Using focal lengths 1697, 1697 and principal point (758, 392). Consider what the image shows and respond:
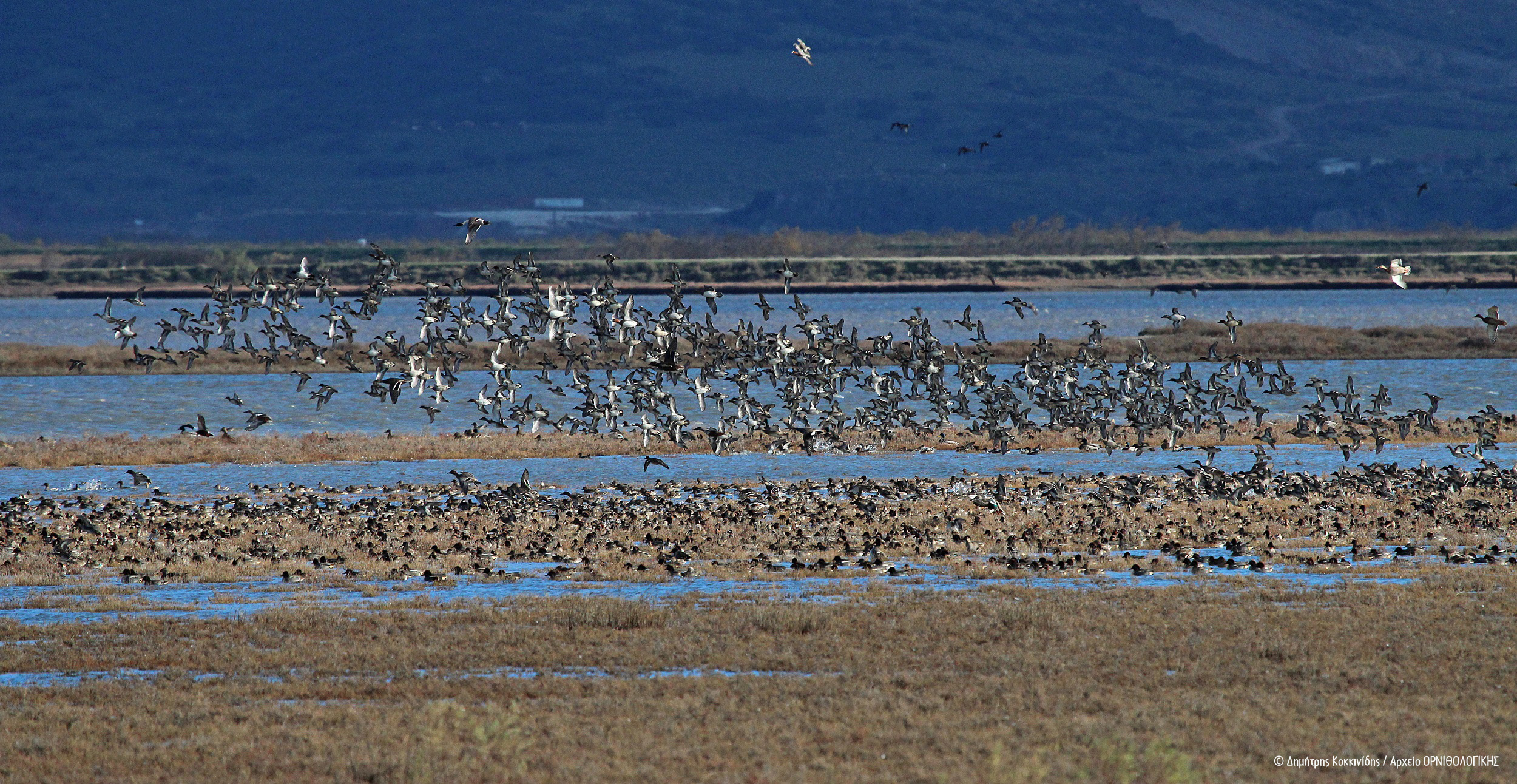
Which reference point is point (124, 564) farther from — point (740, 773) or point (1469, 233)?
point (1469, 233)

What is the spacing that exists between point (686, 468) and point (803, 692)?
21634mm

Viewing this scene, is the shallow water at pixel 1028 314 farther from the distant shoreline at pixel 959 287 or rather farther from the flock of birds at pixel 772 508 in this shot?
the flock of birds at pixel 772 508

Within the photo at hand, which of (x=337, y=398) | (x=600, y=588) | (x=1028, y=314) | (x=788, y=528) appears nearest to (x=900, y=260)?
(x=1028, y=314)

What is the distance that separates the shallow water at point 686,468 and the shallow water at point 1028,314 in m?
43.5

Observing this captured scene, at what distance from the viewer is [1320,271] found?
142 meters

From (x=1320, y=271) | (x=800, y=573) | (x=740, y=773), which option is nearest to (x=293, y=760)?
(x=740, y=773)

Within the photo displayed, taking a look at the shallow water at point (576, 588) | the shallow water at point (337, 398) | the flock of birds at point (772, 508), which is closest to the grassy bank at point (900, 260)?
the shallow water at point (337, 398)

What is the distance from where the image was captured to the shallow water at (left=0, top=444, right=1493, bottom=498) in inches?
1308

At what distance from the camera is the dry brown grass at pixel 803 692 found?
12.3 meters

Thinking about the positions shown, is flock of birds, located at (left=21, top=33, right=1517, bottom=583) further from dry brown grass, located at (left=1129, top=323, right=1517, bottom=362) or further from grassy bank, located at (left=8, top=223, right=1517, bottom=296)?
grassy bank, located at (left=8, top=223, right=1517, bottom=296)

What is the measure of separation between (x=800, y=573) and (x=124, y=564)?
8.71 meters

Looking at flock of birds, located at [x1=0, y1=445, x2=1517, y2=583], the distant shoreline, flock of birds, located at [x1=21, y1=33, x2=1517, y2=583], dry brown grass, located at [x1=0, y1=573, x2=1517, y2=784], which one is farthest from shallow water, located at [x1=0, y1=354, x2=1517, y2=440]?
the distant shoreline

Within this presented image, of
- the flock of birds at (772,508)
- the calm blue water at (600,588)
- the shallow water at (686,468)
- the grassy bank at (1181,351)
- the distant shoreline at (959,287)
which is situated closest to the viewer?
the calm blue water at (600,588)

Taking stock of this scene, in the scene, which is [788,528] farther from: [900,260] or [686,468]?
[900,260]
